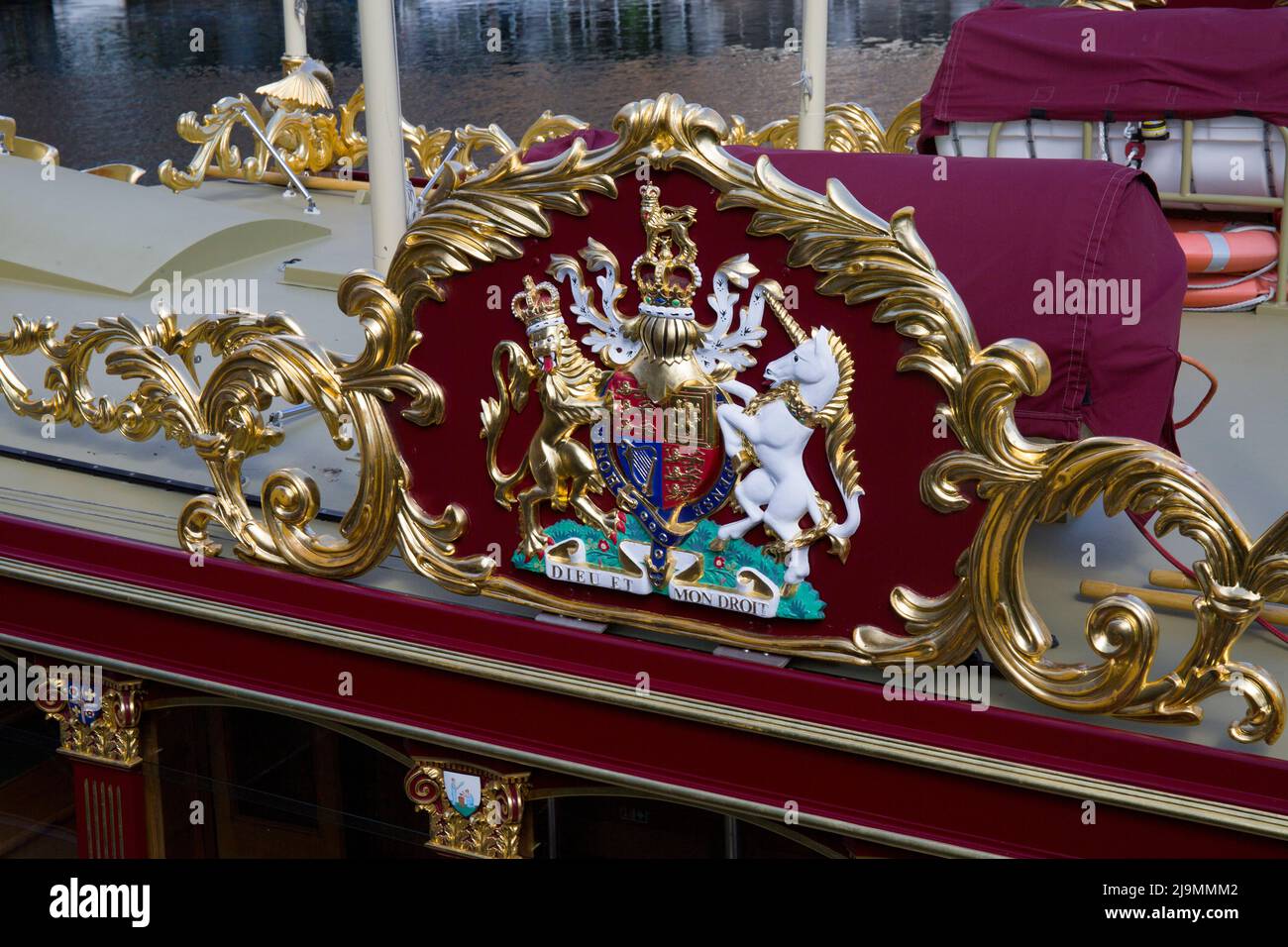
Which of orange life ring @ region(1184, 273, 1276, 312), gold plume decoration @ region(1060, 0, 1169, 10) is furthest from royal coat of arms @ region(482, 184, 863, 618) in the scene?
gold plume decoration @ region(1060, 0, 1169, 10)

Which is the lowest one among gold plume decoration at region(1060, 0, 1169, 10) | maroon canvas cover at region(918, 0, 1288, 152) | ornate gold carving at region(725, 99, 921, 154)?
ornate gold carving at region(725, 99, 921, 154)

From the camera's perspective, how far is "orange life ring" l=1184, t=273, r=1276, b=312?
165 inches

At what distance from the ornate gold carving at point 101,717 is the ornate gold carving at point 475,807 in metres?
0.78

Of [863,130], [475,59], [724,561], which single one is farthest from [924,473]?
[475,59]

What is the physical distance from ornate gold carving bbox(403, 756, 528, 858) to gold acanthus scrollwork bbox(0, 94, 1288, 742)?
0.40m

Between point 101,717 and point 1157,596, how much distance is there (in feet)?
7.48

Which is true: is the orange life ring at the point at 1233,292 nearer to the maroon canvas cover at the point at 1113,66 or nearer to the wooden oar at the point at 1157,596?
the maroon canvas cover at the point at 1113,66

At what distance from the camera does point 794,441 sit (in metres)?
2.64

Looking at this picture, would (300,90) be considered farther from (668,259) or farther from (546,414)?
(668,259)

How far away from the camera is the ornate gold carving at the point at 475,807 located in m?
3.14

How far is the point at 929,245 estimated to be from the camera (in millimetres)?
2811

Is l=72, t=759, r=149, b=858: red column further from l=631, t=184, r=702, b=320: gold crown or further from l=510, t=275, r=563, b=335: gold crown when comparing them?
l=631, t=184, r=702, b=320: gold crown
